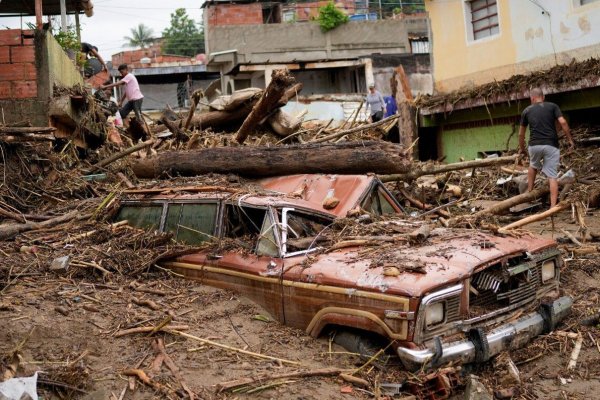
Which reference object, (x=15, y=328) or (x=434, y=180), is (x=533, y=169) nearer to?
(x=434, y=180)

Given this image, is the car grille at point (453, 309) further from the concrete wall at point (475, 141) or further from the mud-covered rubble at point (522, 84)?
the concrete wall at point (475, 141)

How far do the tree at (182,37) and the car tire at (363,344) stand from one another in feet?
192

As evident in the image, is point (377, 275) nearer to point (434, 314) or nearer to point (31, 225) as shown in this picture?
point (434, 314)

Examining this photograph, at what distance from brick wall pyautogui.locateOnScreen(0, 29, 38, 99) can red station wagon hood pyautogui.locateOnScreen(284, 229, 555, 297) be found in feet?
22.8

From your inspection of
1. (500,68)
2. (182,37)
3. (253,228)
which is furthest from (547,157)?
(182,37)

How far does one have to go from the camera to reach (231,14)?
3709 centimetres

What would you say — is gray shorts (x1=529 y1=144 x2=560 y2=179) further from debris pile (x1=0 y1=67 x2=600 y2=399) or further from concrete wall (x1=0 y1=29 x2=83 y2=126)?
concrete wall (x1=0 y1=29 x2=83 y2=126)

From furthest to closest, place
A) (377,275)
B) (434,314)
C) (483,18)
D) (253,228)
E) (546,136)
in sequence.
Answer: (483,18) < (546,136) < (253,228) < (377,275) < (434,314)

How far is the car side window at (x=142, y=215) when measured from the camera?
754cm

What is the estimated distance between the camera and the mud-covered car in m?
4.93

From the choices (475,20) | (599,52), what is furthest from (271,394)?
(475,20)

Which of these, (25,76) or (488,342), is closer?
(488,342)

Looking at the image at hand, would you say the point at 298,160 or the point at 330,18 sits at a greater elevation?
the point at 330,18

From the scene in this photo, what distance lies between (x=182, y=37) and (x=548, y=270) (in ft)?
201
